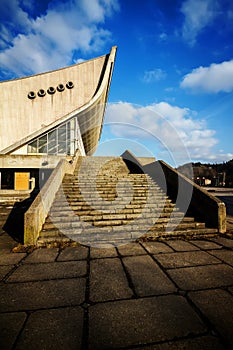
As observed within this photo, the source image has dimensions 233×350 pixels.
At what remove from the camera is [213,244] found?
3.76 metres

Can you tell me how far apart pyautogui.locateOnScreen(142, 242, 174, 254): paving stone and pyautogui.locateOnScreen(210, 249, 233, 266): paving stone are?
78 centimetres

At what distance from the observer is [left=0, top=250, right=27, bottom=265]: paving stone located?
2.93 meters

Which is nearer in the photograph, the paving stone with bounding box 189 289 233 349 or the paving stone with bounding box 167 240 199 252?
the paving stone with bounding box 189 289 233 349

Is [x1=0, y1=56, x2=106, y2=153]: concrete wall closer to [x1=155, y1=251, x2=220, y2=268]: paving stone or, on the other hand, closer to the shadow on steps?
the shadow on steps

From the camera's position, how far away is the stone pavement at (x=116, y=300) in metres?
1.47

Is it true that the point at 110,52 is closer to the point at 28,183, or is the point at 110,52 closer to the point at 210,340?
the point at 28,183

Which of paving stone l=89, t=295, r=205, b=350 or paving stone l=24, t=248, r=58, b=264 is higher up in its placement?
paving stone l=89, t=295, r=205, b=350

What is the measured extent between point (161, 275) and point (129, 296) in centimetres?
67

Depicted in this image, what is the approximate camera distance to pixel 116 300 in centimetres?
197

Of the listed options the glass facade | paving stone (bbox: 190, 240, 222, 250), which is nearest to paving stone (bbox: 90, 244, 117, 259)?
paving stone (bbox: 190, 240, 222, 250)

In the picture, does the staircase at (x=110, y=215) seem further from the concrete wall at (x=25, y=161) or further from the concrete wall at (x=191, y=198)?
the concrete wall at (x=25, y=161)

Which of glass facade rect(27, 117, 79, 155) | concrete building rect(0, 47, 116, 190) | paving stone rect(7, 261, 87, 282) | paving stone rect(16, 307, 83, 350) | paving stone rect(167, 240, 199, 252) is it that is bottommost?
paving stone rect(7, 261, 87, 282)

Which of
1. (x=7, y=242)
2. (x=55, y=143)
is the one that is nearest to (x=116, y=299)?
(x=7, y=242)

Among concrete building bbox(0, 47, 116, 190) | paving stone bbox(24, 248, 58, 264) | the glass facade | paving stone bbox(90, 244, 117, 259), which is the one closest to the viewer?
paving stone bbox(24, 248, 58, 264)
